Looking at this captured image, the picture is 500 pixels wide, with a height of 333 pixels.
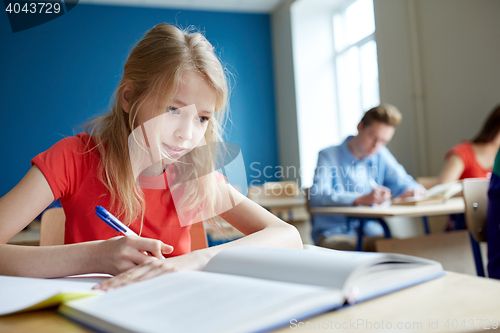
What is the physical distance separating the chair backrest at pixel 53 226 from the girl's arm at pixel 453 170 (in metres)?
2.23

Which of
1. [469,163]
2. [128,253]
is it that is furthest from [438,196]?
[128,253]

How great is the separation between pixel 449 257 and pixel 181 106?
154 cm

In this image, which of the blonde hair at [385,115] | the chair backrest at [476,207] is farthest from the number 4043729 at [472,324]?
the blonde hair at [385,115]

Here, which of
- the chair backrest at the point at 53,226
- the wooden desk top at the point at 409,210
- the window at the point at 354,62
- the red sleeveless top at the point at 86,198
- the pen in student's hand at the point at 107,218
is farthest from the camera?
the window at the point at 354,62

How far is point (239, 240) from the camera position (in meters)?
0.64

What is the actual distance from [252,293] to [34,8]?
1159 mm

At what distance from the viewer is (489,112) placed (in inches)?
104

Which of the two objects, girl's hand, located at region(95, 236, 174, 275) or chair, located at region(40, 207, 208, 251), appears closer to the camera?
girl's hand, located at region(95, 236, 174, 275)

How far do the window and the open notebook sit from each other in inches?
127

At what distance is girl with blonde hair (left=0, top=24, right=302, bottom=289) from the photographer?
80cm

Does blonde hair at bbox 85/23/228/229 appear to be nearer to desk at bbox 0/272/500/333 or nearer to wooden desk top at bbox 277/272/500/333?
desk at bbox 0/272/500/333

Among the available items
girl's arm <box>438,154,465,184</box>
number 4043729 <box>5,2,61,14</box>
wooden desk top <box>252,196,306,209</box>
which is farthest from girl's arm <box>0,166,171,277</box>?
girl's arm <box>438,154,465,184</box>

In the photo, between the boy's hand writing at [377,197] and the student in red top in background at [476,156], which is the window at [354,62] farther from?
the boy's hand writing at [377,197]

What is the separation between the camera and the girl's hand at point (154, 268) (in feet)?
1.40
